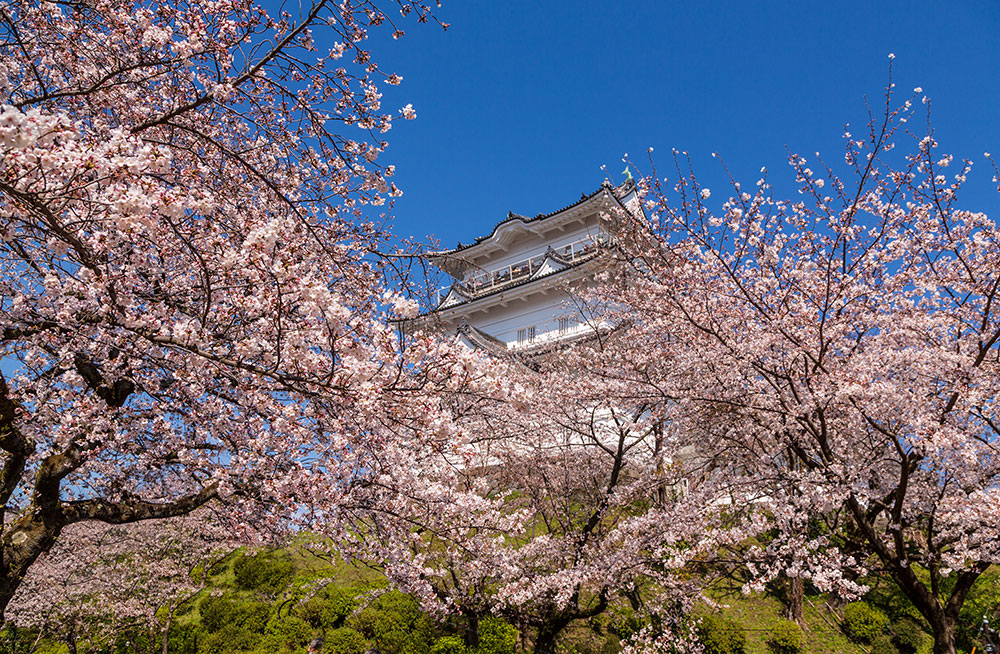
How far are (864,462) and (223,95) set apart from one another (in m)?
7.83

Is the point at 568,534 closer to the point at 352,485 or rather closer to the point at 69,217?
the point at 352,485

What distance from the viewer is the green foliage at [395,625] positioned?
1050 cm

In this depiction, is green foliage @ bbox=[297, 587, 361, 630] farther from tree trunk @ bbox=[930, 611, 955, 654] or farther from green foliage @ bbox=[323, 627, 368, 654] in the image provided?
tree trunk @ bbox=[930, 611, 955, 654]

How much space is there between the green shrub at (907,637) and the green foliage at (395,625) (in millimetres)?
9110

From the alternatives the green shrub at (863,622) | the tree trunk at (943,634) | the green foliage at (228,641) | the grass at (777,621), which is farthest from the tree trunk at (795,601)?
the green foliage at (228,641)

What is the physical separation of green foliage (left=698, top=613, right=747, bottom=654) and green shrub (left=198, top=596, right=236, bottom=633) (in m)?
10.7

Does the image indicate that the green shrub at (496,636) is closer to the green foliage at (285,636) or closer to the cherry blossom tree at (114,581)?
the green foliage at (285,636)

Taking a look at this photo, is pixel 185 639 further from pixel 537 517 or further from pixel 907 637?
pixel 907 637

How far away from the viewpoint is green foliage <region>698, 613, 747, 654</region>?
9.51m

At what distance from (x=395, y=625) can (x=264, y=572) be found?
5558mm

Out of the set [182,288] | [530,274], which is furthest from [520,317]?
[182,288]

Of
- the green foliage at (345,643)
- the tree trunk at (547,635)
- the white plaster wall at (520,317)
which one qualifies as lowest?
the tree trunk at (547,635)

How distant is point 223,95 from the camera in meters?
4.14

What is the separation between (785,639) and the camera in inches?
389
